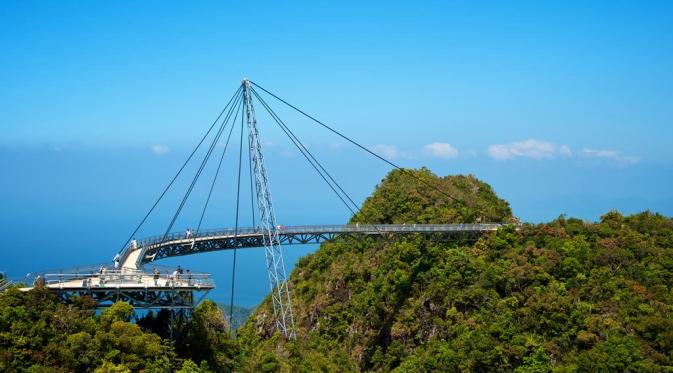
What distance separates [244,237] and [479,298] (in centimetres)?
1500

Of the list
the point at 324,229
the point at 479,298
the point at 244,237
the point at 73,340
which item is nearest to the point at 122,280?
the point at 73,340

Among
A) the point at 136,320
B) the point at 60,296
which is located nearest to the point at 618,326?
the point at 136,320

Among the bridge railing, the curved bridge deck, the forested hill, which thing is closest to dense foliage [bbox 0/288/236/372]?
the forested hill

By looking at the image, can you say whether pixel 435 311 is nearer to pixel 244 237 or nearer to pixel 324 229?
pixel 324 229

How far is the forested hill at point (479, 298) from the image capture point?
116ft

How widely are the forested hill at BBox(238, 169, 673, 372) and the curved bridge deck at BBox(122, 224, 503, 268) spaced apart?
4.35 ft

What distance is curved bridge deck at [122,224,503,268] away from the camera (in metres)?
40.0

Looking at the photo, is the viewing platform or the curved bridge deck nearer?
the viewing platform

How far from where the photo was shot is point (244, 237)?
1759 inches

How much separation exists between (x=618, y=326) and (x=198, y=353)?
66.8ft

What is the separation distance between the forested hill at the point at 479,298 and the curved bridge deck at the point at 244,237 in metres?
1.33

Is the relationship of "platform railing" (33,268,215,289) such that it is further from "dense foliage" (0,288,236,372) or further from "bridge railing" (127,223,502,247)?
"bridge railing" (127,223,502,247)

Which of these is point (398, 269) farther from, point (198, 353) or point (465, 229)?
point (198, 353)

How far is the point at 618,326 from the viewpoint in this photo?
34.8 m
